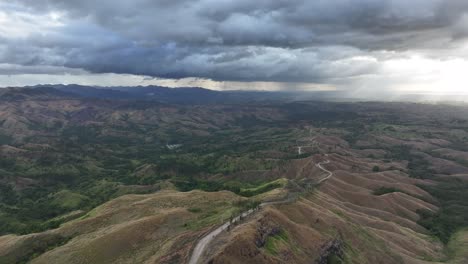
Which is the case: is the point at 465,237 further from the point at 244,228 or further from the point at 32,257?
the point at 32,257

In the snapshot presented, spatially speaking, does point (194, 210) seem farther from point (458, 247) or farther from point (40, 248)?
point (458, 247)

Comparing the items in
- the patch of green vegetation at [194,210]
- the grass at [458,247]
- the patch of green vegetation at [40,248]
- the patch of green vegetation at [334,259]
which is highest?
the patch of green vegetation at [194,210]

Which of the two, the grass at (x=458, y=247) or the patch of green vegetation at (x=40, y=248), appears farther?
the grass at (x=458, y=247)

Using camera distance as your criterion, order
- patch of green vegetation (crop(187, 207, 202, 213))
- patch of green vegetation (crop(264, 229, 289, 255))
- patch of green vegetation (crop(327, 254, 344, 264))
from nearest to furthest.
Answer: patch of green vegetation (crop(264, 229, 289, 255)) → patch of green vegetation (crop(327, 254, 344, 264)) → patch of green vegetation (crop(187, 207, 202, 213))

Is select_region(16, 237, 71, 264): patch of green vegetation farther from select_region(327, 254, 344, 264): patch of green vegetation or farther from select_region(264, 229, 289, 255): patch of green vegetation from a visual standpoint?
select_region(327, 254, 344, 264): patch of green vegetation

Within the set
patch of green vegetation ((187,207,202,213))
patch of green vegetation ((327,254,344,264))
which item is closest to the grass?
patch of green vegetation ((327,254,344,264))

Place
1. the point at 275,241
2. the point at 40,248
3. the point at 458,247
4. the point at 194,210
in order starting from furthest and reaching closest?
1. the point at 458,247
2. the point at 194,210
3. the point at 40,248
4. the point at 275,241

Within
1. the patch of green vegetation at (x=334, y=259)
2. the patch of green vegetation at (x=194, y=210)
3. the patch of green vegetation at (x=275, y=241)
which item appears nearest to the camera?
the patch of green vegetation at (x=275, y=241)

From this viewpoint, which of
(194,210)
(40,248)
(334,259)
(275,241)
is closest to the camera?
(275,241)

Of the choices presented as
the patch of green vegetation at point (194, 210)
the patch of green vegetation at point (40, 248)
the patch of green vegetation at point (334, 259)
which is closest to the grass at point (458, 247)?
the patch of green vegetation at point (334, 259)

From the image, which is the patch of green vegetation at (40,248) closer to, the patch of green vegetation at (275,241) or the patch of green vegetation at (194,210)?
the patch of green vegetation at (194,210)

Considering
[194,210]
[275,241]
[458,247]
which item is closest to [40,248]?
[194,210]
